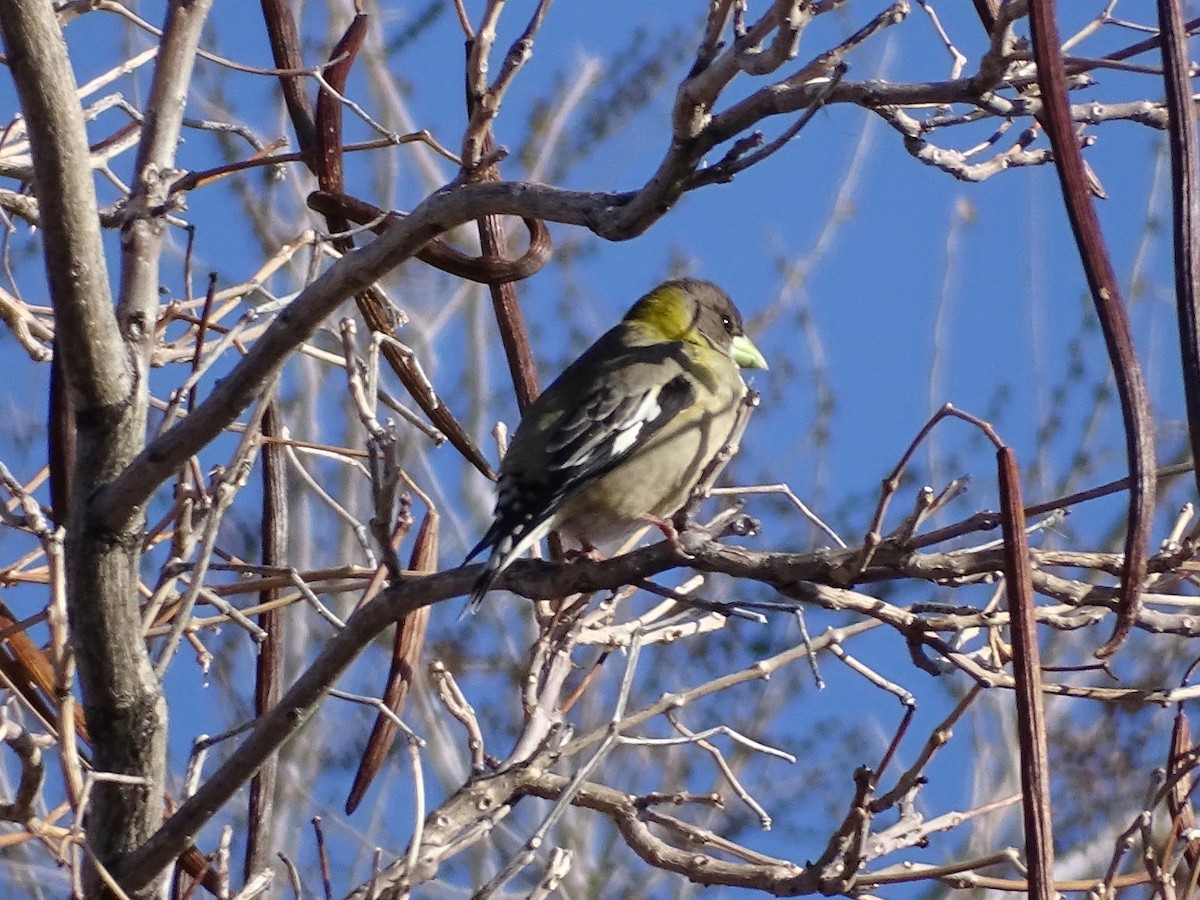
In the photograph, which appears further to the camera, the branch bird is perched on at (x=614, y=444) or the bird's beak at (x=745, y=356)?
the bird's beak at (x=745, y=356)

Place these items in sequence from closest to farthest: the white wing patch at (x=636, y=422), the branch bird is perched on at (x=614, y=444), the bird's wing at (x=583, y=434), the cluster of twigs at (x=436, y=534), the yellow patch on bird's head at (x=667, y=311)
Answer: the cluster of twigs at (x=436, y=534), the bird's wing at (x=583, y=434), the branch bird is perched on at (x=614, y=444), the white wing patch at (x=636, y=422), the yellow patch on bird's head at (x=667, y=311)

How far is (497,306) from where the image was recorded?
3002 millimetres

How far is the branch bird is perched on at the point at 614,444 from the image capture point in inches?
142

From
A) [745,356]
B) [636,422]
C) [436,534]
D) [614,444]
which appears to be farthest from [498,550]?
[745,356]

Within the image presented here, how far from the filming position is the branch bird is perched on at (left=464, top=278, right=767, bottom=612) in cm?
361

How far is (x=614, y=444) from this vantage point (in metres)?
3.74

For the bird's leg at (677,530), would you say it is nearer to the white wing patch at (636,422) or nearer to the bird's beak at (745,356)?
the white wing patch at (636,422)

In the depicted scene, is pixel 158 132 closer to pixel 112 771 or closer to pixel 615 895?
pixel 112 771

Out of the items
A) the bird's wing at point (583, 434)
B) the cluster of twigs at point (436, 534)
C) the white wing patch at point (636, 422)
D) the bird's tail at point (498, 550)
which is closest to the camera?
the cluster of twigs at point (436, 534)

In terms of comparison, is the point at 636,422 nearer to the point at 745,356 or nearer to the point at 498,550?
the point at 498,550

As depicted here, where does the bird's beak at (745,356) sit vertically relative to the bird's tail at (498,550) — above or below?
above

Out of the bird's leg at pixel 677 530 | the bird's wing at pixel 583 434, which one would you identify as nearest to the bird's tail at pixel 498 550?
the bird's wing at pixel 583 434

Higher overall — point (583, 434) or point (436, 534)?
point (583, 434)

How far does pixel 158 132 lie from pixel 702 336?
7.80ft
